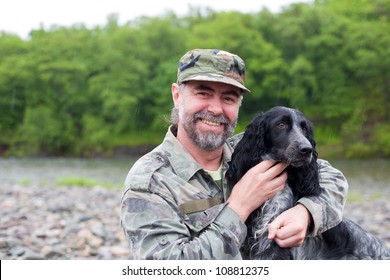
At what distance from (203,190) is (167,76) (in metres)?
44.5

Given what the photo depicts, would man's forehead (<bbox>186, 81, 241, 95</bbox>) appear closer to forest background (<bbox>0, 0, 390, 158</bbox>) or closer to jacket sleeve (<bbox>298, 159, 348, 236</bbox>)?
jacket sleeve (<bbox>298, 159, 348, 236</bbox>)

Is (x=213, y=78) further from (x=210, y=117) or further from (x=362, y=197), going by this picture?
(x=362, y=197)

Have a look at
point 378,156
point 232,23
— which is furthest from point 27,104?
point 378,156

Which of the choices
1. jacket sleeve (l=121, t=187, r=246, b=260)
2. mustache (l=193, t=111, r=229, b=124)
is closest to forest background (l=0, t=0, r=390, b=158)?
mustache (l=193, t=111, r=229, b=124)

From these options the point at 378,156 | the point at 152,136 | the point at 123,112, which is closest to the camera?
the point at 378,156

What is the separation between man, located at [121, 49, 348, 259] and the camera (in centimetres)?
257

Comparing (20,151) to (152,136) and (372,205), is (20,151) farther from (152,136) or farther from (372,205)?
(372,205)

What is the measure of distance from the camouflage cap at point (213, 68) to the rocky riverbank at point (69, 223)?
4853 mm

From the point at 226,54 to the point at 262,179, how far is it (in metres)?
0.76

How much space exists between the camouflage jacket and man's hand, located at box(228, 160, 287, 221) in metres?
0.09

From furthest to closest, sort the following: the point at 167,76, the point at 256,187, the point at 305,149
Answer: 1. the point at 167,76
2. the point at 305,149
3. the point at 256,187

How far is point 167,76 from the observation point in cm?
4694

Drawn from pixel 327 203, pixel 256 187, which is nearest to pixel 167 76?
pixel 327 203

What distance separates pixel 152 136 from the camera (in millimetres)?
41844
